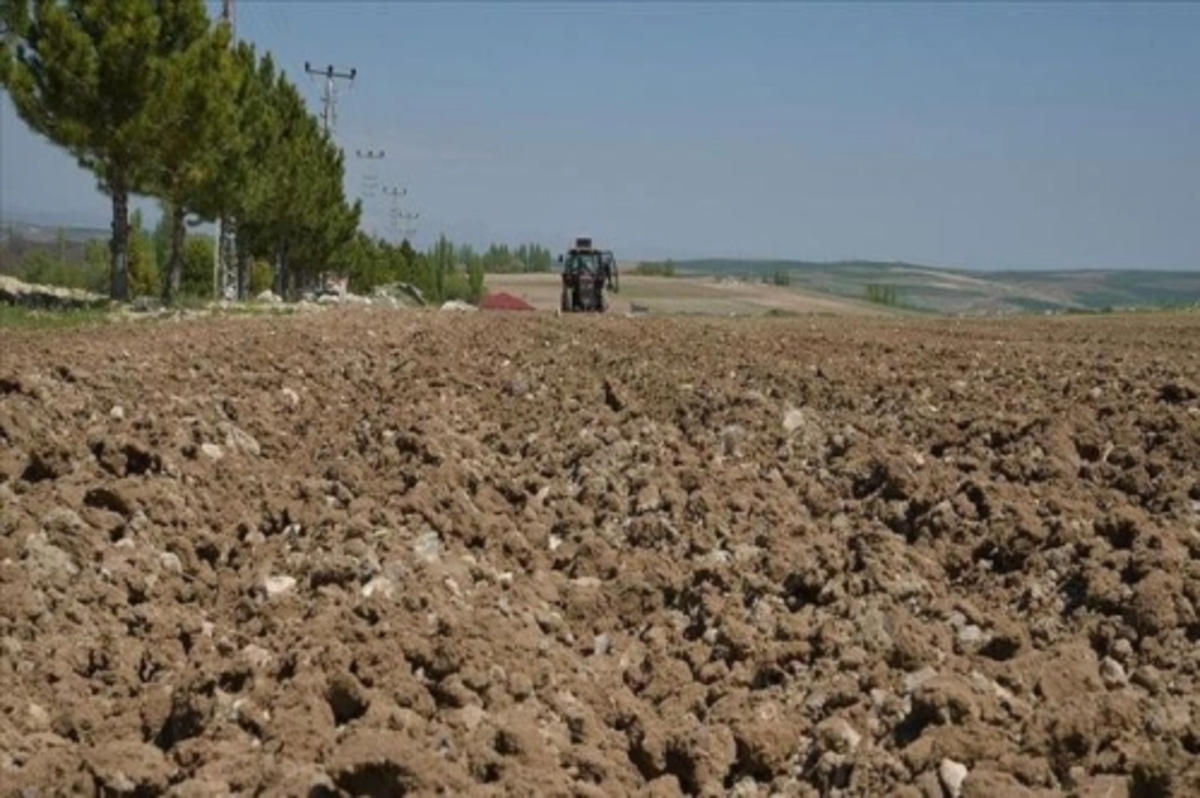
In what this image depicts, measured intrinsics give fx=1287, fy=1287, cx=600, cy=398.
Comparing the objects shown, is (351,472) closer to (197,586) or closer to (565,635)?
(197,586)

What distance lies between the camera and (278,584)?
496cm

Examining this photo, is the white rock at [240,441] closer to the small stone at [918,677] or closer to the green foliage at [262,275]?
the small stone at [918,677]

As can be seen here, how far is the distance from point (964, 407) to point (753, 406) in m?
1.11

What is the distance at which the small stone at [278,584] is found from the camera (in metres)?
4.90

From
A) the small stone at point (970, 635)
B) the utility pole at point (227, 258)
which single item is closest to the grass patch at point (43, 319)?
the small stone at point (970, 635)

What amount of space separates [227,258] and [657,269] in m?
65.9

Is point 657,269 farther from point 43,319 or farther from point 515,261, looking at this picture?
point 43,319

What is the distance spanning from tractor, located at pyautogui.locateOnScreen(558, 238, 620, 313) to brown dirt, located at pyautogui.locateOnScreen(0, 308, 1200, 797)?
15.1 meters

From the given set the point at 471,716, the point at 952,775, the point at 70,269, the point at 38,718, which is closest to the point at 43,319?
the point at 38,718

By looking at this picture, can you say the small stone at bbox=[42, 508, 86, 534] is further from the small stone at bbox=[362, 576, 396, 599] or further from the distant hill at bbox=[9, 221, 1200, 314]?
the distant hill at bbox=[9, 221, 1200, 314]

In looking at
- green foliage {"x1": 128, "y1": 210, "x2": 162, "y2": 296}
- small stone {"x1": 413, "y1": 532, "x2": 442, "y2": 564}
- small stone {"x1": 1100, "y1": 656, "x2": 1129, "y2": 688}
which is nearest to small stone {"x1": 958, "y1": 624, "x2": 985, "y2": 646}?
small stone {"x1": 1100, "y1": 656, "x2": 1129, "y2": 688}

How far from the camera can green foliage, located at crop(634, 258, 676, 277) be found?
9219cm

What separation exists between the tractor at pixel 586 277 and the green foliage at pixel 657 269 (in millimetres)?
68193

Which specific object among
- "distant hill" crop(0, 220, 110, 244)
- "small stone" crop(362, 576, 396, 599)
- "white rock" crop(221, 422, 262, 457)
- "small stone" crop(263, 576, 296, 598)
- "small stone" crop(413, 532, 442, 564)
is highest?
"distant hill" crop(0, 220, 110, 244)
